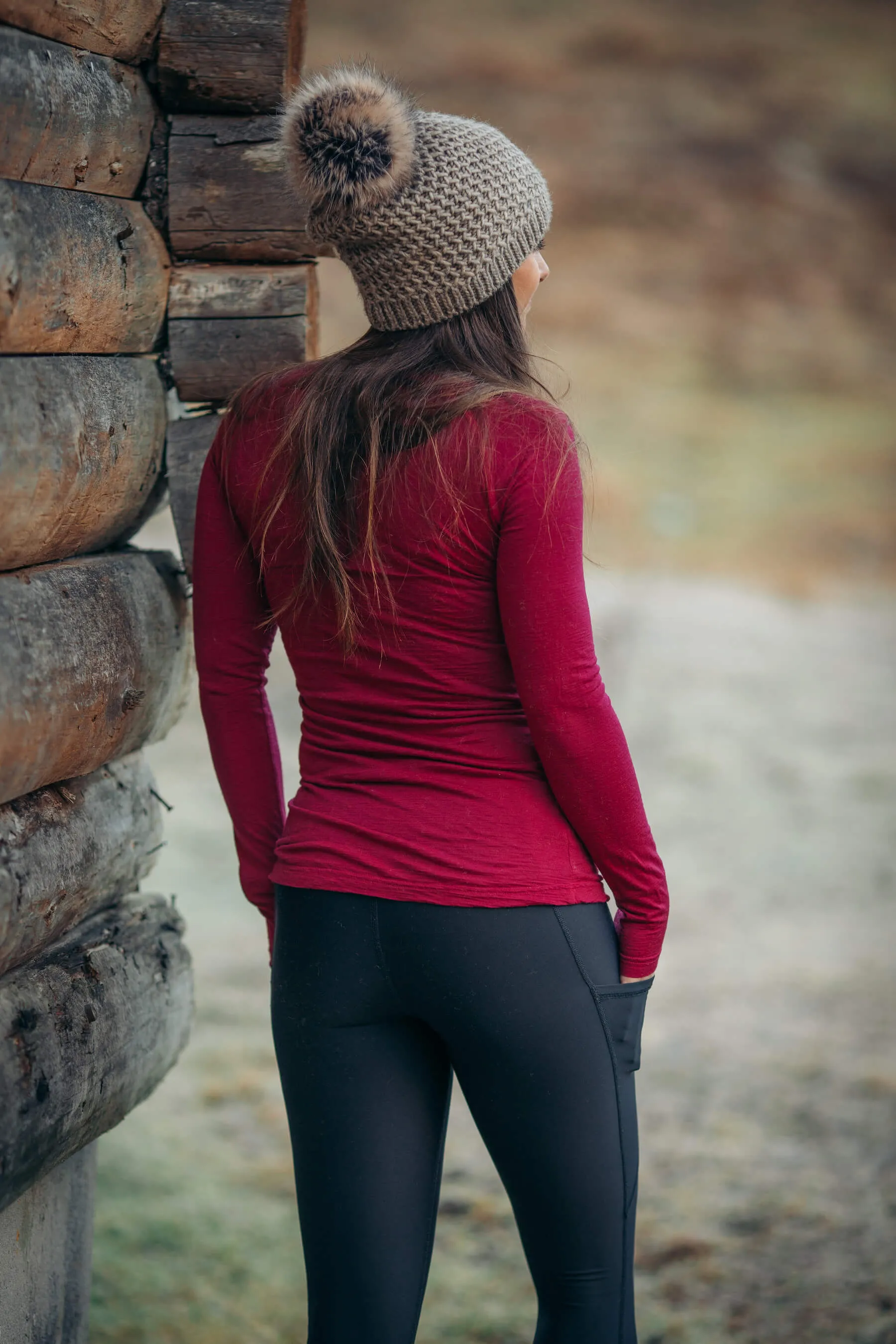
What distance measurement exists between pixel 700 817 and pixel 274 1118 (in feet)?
14.2

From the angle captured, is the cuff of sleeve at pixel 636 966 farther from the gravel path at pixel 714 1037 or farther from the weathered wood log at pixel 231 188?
the weathered wood log at pixel 231 188

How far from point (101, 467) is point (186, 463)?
236 mm

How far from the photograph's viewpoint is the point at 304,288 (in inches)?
82.0

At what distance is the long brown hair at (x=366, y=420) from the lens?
1.38m

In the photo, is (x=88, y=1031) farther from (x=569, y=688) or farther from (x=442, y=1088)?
(x=569, y=688)

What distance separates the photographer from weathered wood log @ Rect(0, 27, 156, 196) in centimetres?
157

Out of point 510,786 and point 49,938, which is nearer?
point 510,786

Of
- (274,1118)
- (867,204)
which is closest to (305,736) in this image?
(274,1118)

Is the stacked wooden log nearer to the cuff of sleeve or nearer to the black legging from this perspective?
the black legging

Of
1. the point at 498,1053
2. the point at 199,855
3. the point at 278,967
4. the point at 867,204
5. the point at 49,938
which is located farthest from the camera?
the point at 867,204

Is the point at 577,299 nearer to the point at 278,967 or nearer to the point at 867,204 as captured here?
the point at 867,204

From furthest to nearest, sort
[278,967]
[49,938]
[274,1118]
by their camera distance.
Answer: [274,1118] < [49,938] < [278,967]

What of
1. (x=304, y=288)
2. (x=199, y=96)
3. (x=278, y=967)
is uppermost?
(x=199, y=96)

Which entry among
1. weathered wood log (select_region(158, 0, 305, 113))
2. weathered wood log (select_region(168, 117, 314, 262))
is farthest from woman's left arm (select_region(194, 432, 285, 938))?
weathered wood log (select_region(158, 0, 305, 113))
